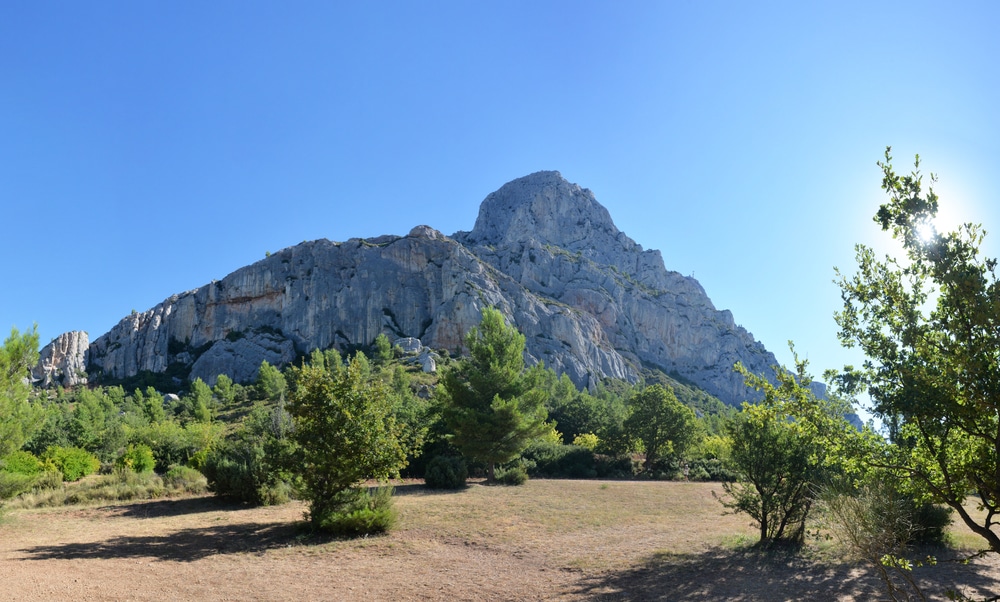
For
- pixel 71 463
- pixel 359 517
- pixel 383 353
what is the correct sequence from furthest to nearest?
pixel 383 353, pixel 71 463, pixel 359 517

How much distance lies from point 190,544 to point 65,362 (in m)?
124

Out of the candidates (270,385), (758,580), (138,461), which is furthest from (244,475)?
(270,385)

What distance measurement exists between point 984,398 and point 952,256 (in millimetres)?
1161

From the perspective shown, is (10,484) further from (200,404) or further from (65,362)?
(65,362)

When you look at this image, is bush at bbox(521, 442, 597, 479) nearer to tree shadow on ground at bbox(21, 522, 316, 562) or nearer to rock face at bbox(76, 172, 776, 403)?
tree shadow on ground at bbox(21, 522, 316, 562)

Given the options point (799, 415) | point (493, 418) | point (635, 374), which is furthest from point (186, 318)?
point (799, 415)

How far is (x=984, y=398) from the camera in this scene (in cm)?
393

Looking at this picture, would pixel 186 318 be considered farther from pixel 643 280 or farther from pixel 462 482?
pixel 643 280

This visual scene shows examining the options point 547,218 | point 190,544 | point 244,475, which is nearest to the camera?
point 190,544

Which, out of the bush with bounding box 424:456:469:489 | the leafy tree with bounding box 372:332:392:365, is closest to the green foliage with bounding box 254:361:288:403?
the leafy tree with bounding box 372:332:392:365

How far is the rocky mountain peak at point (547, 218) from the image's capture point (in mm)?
168375

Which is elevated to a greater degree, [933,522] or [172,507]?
[933,522]

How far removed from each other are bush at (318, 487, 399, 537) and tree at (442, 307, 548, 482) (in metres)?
11.0

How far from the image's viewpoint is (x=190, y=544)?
1116 cm
